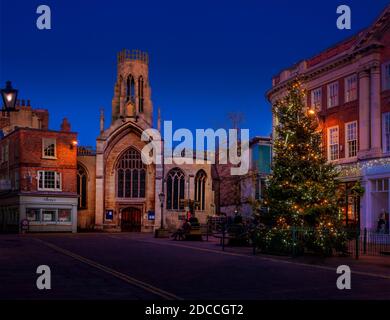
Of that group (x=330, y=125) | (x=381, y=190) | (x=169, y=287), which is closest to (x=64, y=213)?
(x=330, y=125)

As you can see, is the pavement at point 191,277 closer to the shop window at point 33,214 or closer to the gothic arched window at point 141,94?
the shop window at point 33,214

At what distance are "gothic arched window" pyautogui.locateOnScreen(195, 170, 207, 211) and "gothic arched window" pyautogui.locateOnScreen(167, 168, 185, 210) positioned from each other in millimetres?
1885

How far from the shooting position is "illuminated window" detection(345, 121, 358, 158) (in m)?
34.3

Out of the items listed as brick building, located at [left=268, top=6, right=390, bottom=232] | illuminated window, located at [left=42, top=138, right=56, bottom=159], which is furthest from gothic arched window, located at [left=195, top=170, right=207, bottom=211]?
brick building, located at [left=268, top=6, right=390, bottom=232]

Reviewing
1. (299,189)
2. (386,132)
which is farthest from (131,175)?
(299,189)

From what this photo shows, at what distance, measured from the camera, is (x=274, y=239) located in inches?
958

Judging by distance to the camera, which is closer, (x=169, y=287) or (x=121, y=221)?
(x=169, y=287)

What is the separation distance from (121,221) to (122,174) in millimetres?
5105

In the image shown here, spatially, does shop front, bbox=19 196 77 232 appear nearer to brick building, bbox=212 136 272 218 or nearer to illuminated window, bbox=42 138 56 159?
illuminated window, bbox=42 138 56 159

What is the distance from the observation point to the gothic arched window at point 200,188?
6462cm

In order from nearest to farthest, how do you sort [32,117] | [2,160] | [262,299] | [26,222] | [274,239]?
1. [262,299]
2. [274,239]
3. [26,222]
4. [2,160]
5. [32,117]

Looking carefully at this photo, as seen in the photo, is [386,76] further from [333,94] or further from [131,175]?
[131,175]

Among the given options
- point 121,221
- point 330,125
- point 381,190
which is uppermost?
point 330,125
